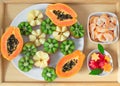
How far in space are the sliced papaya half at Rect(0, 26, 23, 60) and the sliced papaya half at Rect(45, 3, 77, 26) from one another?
0.13 meters

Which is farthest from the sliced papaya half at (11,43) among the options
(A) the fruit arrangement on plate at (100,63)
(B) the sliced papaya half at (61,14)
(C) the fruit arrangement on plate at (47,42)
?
(A) the fruit arrangement on plate at (100,63)

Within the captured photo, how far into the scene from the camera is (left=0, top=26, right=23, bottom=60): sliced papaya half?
864 millimetres

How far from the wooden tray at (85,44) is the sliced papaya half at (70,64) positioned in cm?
4

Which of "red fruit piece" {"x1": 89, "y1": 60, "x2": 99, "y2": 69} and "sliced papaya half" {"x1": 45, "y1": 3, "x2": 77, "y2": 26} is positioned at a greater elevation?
"sliced papaya half" {"x1": 45, "y1": 3, "x2": 77, "y2": 26}

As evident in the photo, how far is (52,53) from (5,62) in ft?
0.54

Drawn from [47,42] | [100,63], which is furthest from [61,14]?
[100,63]

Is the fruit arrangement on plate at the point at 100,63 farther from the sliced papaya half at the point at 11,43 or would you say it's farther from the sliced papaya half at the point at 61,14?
the sliced papaya half at the point at 11,43

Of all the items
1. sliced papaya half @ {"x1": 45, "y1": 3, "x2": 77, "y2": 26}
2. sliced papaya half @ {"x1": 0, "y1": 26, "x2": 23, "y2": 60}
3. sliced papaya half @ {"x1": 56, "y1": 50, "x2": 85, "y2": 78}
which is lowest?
sliced papaya half @ {"x1": 56, "y1": 50, "x2": 85, "y2": 78}

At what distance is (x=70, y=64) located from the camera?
0.87 metres

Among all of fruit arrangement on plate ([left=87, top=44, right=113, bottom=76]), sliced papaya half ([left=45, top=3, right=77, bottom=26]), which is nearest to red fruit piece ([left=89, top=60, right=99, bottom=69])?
fruit arrangement on plate ([left=87, top=44, right=113, bottom=76])

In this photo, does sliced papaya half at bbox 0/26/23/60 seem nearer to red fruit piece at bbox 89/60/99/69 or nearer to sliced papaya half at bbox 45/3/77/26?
sliced papaya half at bbox 45/3/77/26

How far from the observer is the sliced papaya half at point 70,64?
87cm

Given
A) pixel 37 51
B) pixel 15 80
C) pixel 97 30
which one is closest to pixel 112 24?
pixel 97 30

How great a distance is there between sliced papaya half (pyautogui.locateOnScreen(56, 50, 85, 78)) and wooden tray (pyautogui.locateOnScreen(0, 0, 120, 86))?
0.04 meters
